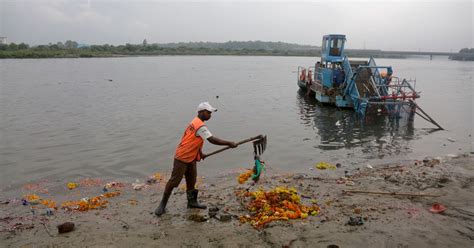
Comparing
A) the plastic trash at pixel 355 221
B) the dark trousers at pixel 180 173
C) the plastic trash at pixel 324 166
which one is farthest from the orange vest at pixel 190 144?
the plastic trash at pixel 324 166

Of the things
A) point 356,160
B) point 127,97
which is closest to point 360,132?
point 356,160

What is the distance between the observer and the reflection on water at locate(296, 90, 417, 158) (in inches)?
512

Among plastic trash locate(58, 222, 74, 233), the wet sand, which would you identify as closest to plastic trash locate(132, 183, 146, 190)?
the wet sand

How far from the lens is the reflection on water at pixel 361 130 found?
13008 mm

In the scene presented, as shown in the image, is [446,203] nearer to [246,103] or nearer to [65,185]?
[65,185]

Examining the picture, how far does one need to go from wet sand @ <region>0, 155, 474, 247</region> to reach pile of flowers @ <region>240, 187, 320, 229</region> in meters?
0.14

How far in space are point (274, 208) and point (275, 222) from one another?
0.48m

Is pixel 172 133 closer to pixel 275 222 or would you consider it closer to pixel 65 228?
pixel 65 228

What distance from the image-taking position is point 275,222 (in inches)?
232

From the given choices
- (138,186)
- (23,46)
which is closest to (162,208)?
(138,186)

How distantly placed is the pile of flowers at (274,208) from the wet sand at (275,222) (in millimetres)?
143

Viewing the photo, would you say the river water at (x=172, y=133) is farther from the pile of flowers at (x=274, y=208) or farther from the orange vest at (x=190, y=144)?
Answer: the orange vest at (x=190, y=144)

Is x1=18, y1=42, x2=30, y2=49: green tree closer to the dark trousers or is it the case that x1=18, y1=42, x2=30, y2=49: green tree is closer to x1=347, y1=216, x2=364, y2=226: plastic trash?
the dark trousers

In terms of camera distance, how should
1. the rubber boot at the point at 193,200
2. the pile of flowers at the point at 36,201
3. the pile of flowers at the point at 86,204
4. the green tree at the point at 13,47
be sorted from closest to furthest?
the rubber boot at the point at 193,200 < the pile of flowers at the point at 86,204 < the pile of flowers at the point at 36,201 < the green tree at the point at 13,47
